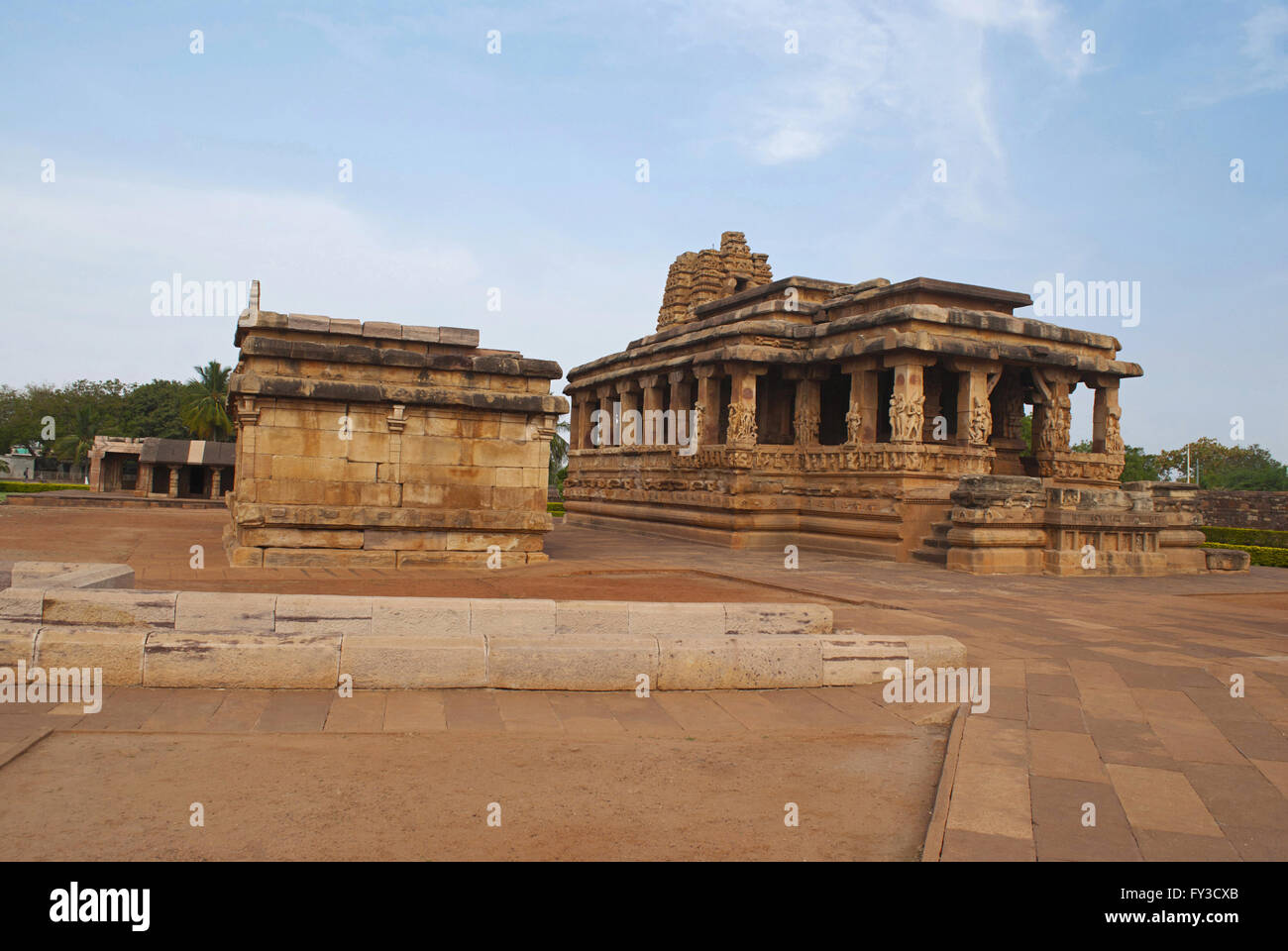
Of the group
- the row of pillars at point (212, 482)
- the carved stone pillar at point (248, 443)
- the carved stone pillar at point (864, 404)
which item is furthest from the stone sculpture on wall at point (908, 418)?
the row of pillars at point (212, 482)

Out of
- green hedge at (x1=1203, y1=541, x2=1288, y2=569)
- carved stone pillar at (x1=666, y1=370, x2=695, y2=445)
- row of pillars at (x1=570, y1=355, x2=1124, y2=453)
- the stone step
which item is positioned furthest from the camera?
carved stone pillar at (x1=666, y1=370, x2=695, y2=445)

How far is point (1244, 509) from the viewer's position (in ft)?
97.4

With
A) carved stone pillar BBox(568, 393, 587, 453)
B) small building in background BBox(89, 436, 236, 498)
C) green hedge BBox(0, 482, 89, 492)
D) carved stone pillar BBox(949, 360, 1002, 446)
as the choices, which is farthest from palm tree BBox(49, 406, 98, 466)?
carved stone pillar BBox(949, 360, 1002, 446)

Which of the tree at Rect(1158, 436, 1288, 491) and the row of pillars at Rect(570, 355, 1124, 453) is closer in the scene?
the row of pillars at Rect(570, 355, 1124, 453)

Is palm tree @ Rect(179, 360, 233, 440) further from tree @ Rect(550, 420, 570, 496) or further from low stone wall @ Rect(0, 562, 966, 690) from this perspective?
low stone wall @ Rect(0, 562, 966, 690)

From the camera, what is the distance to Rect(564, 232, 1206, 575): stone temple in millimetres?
15367

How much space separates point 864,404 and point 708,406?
375cm

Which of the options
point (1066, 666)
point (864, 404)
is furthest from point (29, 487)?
point (1066, 666)

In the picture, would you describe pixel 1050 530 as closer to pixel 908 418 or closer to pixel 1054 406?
pixel 908 418

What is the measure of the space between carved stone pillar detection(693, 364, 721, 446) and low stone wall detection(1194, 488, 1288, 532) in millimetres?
17180

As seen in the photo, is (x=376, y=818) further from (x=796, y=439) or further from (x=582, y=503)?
(x=582, y=503)

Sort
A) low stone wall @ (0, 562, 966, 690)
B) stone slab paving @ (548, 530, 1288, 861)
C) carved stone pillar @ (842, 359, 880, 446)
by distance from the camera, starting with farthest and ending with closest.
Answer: carved stone pillar @ (842, 359, 880, 446), low stone wall @ (0, 562, 966, 690), stone slab paving @ (548, 530, 1288, 861)

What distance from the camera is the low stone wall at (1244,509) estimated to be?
29.0m

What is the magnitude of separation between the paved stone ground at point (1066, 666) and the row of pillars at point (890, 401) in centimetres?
307
